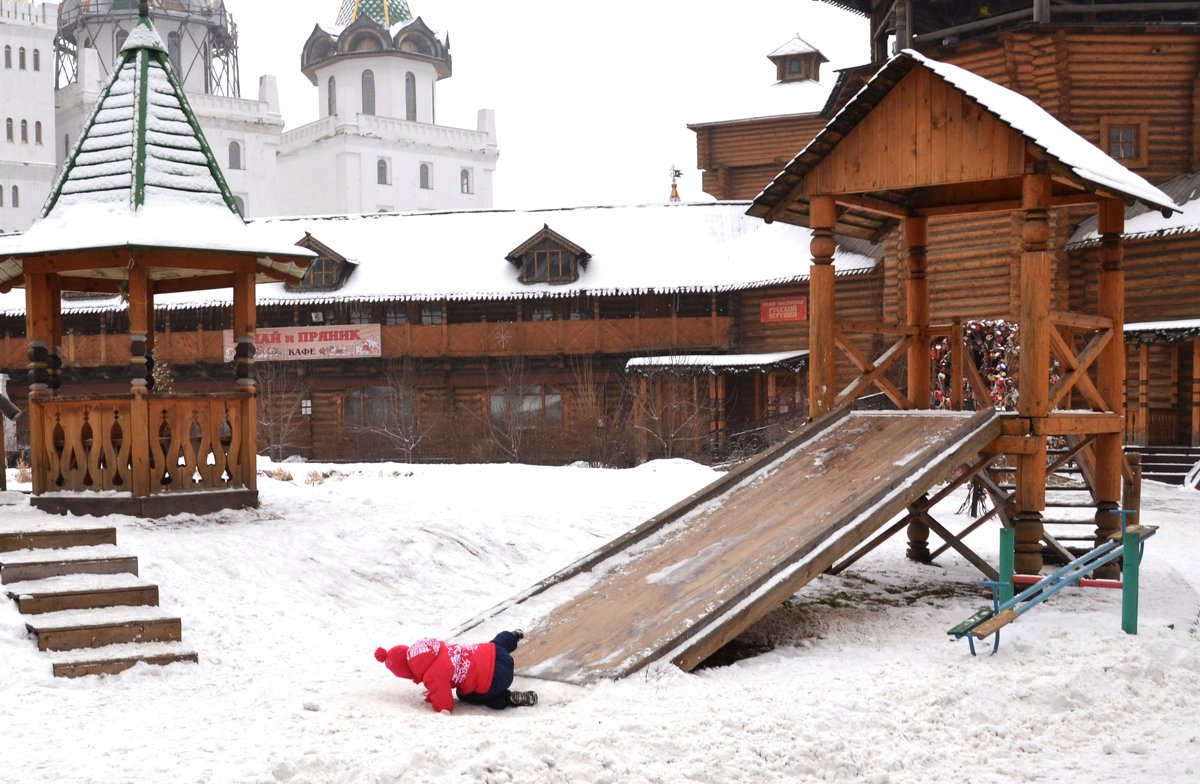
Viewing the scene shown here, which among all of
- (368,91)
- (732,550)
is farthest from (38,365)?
(368,91)

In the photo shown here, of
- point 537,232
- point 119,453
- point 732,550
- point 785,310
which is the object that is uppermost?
point 537,232

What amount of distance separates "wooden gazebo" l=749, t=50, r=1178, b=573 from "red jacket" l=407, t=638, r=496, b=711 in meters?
4.90

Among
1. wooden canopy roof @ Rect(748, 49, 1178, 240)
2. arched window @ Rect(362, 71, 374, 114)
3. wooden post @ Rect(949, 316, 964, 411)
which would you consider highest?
arched window @ Rect(362, 71, 374, 114)

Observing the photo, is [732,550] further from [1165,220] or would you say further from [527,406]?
[527,406]

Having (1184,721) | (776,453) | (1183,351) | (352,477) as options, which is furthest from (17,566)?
(1183,351)

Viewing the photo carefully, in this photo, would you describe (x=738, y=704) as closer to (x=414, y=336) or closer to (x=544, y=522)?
(x=544, y=522)

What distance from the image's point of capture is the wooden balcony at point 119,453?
11.4 m

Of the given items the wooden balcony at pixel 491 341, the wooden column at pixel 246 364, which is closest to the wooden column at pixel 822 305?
the wooden column at pixel 246 364

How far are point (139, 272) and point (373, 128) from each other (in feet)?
173

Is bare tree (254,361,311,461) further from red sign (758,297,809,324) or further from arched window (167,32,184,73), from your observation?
arched window (167,32,184,73)

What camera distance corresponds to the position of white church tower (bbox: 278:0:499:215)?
2479 inches

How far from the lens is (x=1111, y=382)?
11.4 m

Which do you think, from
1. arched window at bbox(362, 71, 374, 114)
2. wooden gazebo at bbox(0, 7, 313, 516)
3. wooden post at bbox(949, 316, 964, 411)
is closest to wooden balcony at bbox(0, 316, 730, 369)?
wooden gazebo at bbox(0, 7, 313, 516)

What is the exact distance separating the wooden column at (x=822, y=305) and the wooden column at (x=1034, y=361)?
159 centimetres
